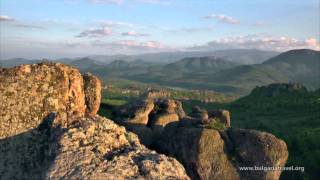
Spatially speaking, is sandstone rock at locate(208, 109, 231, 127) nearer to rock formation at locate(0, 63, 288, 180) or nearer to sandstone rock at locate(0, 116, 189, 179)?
rock formation at locate(0, 63, 288, 180)

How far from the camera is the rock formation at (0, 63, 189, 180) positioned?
1426 centimetres

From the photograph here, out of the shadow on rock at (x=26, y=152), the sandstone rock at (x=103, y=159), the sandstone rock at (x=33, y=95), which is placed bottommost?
the shadow on rock at (x=26, y=152)

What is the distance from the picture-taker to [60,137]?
15.9 metres

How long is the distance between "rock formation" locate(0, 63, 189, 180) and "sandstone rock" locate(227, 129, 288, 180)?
1009 cm

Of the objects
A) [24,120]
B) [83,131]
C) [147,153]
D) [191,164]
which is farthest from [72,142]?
[191,164]

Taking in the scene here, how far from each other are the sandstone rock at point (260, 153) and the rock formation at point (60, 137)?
33.1 ft

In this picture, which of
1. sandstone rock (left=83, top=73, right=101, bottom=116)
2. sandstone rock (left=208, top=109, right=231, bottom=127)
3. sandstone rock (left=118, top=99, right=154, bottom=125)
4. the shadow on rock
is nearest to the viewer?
the shadow on rock

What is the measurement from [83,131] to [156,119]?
68.5ft

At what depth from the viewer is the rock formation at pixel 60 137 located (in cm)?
1426

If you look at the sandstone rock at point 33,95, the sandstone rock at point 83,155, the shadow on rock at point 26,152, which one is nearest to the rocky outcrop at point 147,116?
the sandstone rock at point 33,95

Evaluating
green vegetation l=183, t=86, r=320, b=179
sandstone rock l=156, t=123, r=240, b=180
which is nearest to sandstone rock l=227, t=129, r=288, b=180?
sandstone rock l=156, t=123, r=240, b=180

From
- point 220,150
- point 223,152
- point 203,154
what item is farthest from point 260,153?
point 203,154

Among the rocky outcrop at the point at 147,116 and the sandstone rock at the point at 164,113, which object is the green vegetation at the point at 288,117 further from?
the rocky outcrop at the point at 147,116

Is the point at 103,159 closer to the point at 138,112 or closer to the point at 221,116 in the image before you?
the point at 138,112
